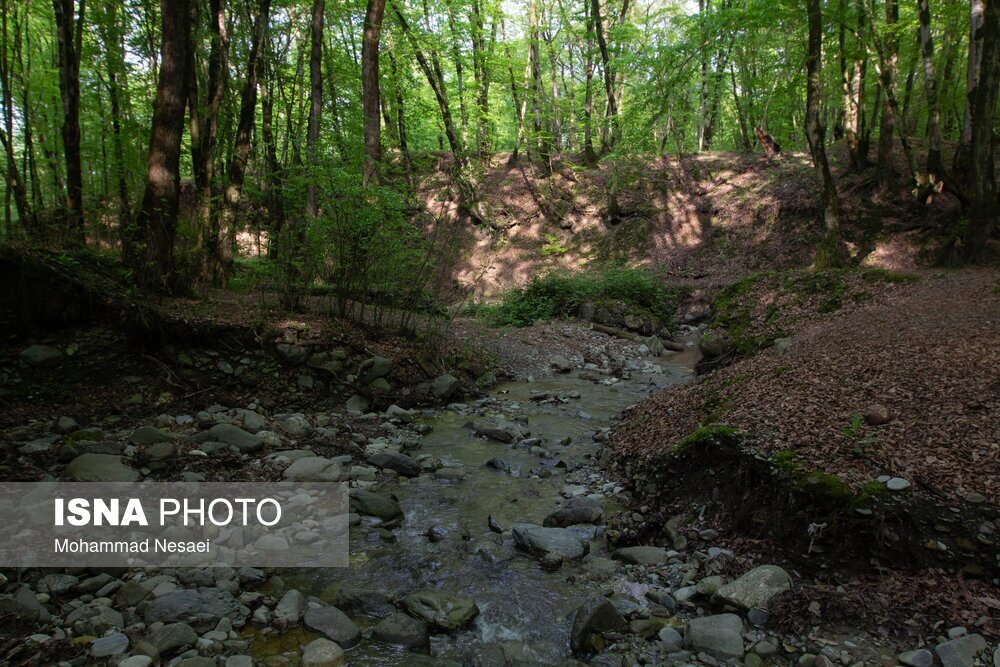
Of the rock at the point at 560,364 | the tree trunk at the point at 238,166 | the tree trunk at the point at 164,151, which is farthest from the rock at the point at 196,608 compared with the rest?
the tree trunk at the point at 238,166

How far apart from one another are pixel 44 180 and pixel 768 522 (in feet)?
72.3

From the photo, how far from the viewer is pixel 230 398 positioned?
23.8ft

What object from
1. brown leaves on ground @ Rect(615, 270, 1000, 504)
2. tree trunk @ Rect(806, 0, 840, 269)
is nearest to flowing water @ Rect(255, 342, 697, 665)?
brown leaves on ground @ Rect(615, 270, 1000, 504)

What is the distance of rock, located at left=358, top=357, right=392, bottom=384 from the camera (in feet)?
27.9

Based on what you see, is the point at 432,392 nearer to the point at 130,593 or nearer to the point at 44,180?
the point at 130,593

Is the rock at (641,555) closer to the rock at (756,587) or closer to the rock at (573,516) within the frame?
the rock at (573,516)

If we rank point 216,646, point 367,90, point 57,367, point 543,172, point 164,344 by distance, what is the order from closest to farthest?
1. point 216,646
2. point 57,367
3. point 164,344
4. point 367,90
5. point 543,172

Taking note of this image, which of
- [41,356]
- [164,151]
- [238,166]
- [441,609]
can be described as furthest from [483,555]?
[238,166]

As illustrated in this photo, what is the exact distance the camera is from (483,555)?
433 cm

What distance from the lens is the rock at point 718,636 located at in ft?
10.1

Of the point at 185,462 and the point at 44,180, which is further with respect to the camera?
the point at 44,180

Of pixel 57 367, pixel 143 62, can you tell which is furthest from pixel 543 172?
pixel 57 367

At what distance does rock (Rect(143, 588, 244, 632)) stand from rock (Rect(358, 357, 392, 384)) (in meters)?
5.14

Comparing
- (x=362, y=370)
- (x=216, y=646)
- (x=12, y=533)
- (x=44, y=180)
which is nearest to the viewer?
(x=216, y=646)
